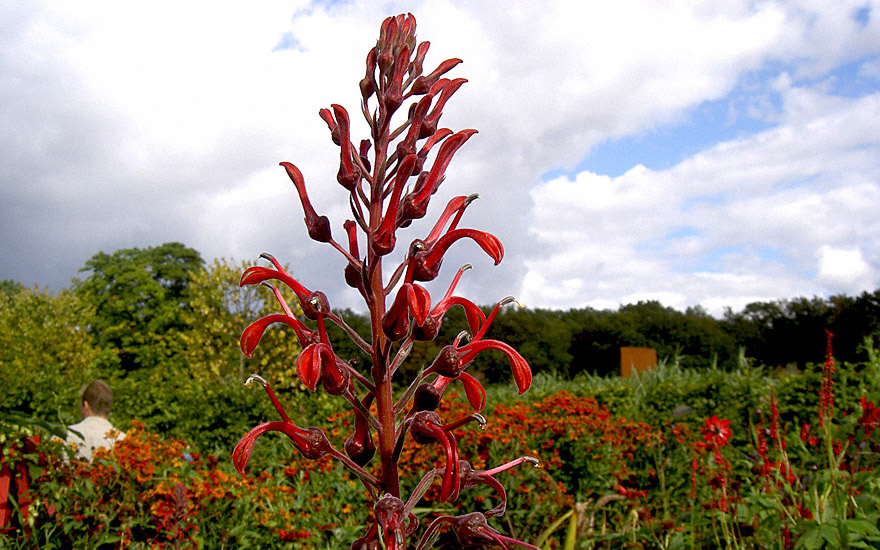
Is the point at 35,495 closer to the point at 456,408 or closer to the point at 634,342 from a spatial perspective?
the point at 456,408

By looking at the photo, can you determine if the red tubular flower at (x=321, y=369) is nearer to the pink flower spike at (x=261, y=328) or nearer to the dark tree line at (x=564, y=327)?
the pink flower spike at (x=261, y=328)

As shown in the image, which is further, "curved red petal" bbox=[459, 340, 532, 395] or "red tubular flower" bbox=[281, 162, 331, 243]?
"red tubular flower" bbox=[281, 162, 331, 243]

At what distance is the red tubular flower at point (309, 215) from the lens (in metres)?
1.62

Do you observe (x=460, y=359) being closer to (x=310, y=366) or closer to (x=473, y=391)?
(x=473, y=391)

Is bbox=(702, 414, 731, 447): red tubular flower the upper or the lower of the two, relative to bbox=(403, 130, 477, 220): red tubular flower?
lower

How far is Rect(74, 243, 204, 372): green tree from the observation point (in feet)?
89.2

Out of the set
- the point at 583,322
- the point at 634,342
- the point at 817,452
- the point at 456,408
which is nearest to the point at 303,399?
the point at 456,408

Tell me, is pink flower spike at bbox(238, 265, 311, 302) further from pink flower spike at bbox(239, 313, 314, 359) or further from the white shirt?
the white shirt

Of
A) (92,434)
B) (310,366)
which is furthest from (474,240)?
(92,434)

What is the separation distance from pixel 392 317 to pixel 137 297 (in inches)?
1191

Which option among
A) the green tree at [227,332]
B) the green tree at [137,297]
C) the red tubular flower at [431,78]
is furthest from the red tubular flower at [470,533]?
the green tree at [137,297]

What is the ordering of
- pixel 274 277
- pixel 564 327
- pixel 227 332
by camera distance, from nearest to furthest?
pixel 274 277, pixel 227 332, pixel 564 327

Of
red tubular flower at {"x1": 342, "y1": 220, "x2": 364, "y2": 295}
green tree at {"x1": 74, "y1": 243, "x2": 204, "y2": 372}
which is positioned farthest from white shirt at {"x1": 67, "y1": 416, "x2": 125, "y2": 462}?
green tree at {"x1": 74, "y1": 243, "x2": 204, "y2": 372}

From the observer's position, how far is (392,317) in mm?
1436
